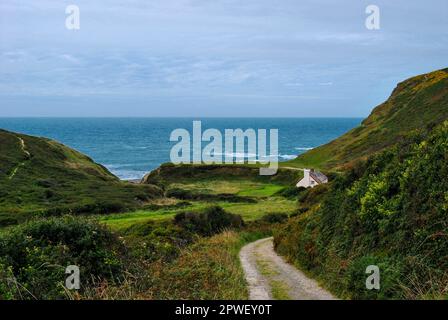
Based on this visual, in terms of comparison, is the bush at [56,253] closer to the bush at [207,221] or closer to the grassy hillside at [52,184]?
the bush at [207,221]

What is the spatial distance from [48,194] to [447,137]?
63496 millimetres

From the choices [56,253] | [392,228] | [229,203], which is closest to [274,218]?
[229,203]

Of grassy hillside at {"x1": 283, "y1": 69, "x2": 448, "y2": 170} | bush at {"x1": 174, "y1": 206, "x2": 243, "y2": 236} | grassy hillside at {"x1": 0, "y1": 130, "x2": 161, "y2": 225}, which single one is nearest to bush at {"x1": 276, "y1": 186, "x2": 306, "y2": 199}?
grassy hillside at {"x1": 0, "y1": 130, "x2": 161, "y2": 225}

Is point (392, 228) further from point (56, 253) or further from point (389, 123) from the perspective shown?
point (389, 123)

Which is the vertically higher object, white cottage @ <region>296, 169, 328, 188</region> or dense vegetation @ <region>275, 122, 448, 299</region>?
dense vegetation @ <region>275, 122, 448, 299</region>

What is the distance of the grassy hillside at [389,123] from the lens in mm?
99062

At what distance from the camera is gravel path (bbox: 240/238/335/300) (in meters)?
14.8

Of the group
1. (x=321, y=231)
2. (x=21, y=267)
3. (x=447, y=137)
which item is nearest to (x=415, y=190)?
(x=447, y=137)

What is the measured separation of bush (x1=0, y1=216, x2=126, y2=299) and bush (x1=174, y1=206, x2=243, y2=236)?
19.4 metres

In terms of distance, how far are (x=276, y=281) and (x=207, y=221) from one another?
2177 centimetres

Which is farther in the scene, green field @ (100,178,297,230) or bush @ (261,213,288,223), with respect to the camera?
green field @ (100,178,297,230)

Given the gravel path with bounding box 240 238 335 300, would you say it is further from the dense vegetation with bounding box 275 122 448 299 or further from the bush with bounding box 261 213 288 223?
the bush with bounding box 261 213 288 223

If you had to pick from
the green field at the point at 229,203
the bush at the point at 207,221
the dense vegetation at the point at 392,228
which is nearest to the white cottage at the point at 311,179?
the green field at the point at 229,203
